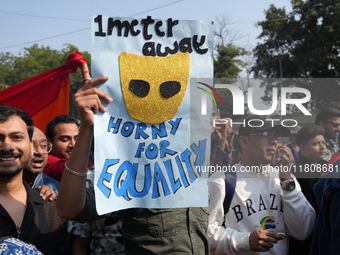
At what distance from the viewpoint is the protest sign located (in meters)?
1.50

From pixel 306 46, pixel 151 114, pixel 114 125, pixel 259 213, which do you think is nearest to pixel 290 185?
pixel 259 213

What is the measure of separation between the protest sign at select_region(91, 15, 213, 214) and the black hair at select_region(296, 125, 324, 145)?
195 cm

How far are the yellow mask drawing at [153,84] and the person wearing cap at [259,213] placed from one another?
89 cm

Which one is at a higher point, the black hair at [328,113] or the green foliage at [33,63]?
the green foliage at [33,63]

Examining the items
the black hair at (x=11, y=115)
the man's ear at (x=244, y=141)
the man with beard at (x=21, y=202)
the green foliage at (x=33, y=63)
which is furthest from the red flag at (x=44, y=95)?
the green foliage at (x=33, y=63)

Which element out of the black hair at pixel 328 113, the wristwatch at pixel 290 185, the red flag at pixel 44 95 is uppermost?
the red flag at pixel 44 95

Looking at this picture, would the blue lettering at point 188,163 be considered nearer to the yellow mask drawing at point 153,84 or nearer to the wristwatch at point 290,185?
the yellow mask drawing at point 153,84

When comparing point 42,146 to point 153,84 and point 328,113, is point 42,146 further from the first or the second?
point 328,113

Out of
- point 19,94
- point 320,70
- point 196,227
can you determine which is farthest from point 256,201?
point 320,70

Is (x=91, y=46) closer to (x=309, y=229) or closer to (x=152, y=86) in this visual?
(x=152, y=86)

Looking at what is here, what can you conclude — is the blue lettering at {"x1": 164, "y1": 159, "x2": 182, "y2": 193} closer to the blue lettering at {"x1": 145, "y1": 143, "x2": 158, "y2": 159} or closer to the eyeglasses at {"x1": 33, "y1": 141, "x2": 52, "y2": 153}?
the blue lettering at {"x1": 145, "y1": 143, "x2": 158, "y2": 159}

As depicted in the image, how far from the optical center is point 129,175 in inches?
60.3

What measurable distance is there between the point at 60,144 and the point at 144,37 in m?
1.58

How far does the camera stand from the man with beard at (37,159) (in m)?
2.40
